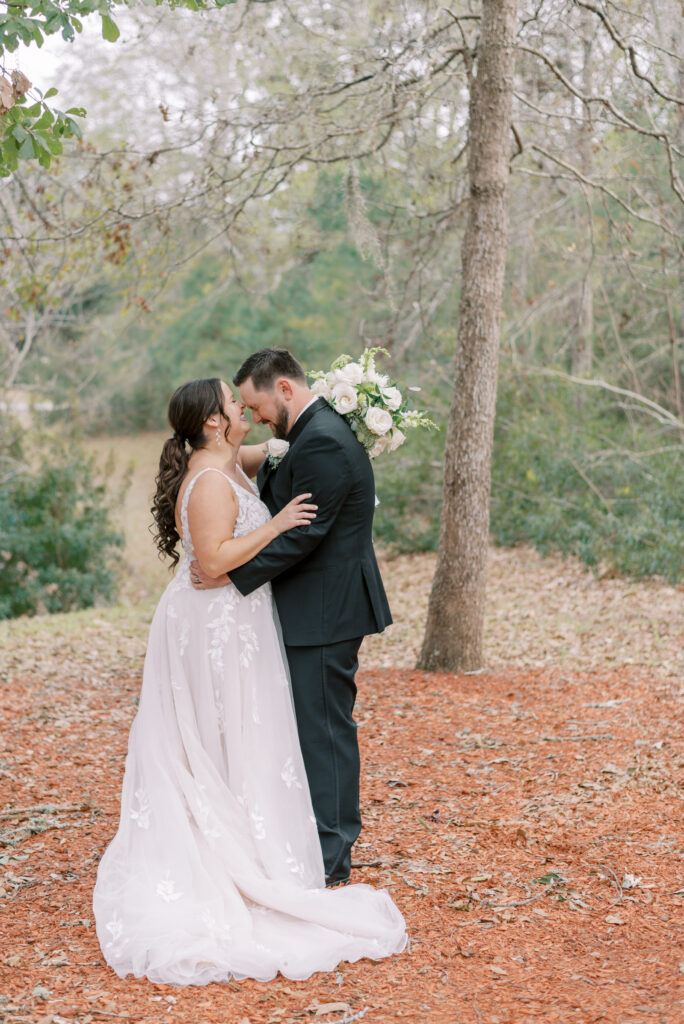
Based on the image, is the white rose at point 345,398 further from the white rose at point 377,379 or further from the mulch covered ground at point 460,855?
the mulch covered ground at point 460,855

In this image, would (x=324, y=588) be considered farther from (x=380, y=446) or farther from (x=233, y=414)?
(x=233, y=414)

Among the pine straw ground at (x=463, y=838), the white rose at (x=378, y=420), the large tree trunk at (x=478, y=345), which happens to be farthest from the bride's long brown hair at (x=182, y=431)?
the large tree trunk at (x=478, y=345)

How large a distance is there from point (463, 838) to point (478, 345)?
11.7ft

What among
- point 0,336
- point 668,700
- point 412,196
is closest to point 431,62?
point 412,196

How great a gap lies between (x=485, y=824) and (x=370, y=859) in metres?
0.65

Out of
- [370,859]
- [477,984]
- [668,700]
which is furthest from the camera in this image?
[668,700]

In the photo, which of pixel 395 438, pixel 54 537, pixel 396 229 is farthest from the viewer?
pixel 54 537

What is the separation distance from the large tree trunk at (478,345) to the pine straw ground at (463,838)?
681 millimetres

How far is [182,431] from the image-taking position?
3891 mm

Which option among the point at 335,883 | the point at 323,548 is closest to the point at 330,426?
the point at 323,548

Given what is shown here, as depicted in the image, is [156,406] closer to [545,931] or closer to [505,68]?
[505,68]

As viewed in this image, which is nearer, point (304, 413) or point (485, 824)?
point (304, 413)

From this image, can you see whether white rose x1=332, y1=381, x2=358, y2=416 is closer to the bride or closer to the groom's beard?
the groom's beard

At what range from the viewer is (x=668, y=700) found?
658 centimetres
